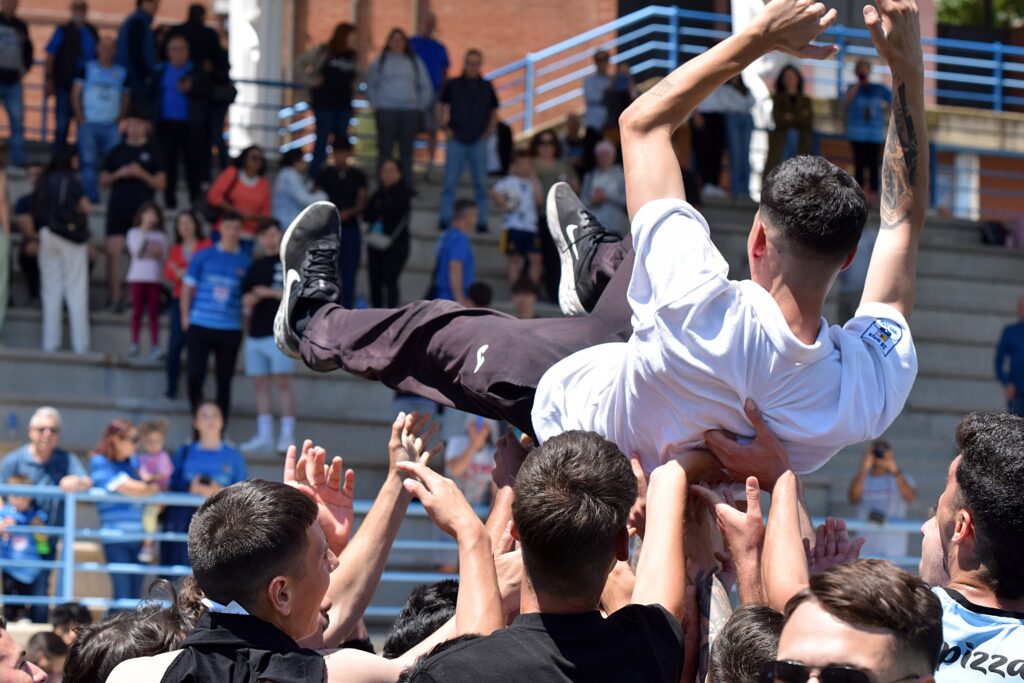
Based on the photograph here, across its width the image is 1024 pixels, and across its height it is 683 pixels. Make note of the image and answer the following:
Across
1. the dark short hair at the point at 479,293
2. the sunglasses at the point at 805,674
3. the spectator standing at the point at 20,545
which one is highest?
the dark short hair at the point at 479,293

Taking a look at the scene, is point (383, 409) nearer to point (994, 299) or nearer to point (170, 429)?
point (170, 429)

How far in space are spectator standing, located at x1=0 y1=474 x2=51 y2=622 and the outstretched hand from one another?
4868 millimetres

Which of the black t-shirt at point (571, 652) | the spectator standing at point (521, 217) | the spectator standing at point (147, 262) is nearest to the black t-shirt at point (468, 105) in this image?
the spectator standing at point (521, 217)

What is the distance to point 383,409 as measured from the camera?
1190 centimetres

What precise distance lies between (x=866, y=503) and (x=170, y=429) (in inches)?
195

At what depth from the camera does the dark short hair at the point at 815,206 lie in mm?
3107

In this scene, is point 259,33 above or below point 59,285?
above

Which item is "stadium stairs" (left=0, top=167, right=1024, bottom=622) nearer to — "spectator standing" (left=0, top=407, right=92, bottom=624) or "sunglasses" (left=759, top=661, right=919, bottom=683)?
"spectator standing" (left=0, top=407, right=92, bottom=624)

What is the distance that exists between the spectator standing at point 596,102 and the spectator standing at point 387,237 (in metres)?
2.19

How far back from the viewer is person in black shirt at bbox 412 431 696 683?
8.54 ft

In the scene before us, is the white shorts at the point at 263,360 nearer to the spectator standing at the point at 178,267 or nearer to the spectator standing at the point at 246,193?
the spectator standing at the point at 178,267

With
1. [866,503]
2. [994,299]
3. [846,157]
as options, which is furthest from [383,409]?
[846,157]

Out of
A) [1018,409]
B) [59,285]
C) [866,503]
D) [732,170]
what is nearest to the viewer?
[866,503]

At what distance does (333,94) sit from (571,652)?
34.4 ft
